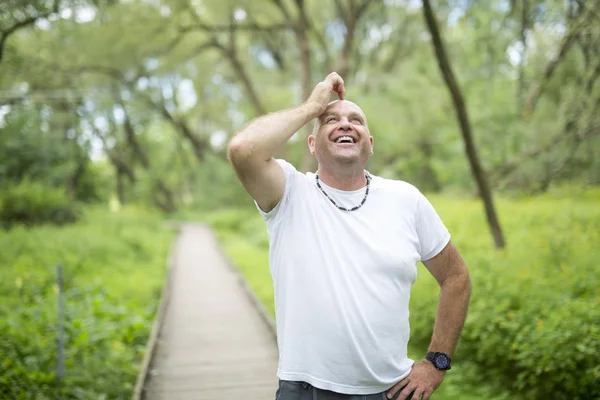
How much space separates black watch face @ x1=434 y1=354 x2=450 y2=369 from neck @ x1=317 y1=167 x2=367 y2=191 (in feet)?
2.68

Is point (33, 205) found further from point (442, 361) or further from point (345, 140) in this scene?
point (442, 361)

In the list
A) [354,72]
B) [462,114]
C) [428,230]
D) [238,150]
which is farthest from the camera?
[354,72]

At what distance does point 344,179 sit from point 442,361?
0.90 metres

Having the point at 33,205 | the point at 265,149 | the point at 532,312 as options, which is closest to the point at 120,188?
the point at 33,205

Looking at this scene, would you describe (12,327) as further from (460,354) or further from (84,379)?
(460,354)

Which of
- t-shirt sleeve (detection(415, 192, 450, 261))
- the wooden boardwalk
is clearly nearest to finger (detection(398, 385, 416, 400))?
t-shirt sleeve (detection(415, 192, 450, 261))

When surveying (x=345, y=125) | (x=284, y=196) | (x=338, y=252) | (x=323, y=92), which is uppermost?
(x=323, y=92)

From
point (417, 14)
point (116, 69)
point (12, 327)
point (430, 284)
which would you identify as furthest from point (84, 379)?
point (417, 14)

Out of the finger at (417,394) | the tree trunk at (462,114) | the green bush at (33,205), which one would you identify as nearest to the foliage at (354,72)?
the tree trunk at (462,114)

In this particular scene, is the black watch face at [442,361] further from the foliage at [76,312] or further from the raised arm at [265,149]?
the foliage at [76,312]

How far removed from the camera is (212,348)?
7.23 meters

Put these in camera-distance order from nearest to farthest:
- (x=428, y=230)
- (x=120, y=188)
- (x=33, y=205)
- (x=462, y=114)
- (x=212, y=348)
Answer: (x=428, y=230), (x=212, y=348), (x=462, y=114), (x=33, y=205), (x=120, y=188)

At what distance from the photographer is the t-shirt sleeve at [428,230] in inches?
90.0

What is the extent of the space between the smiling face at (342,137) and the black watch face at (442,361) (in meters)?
0.90
